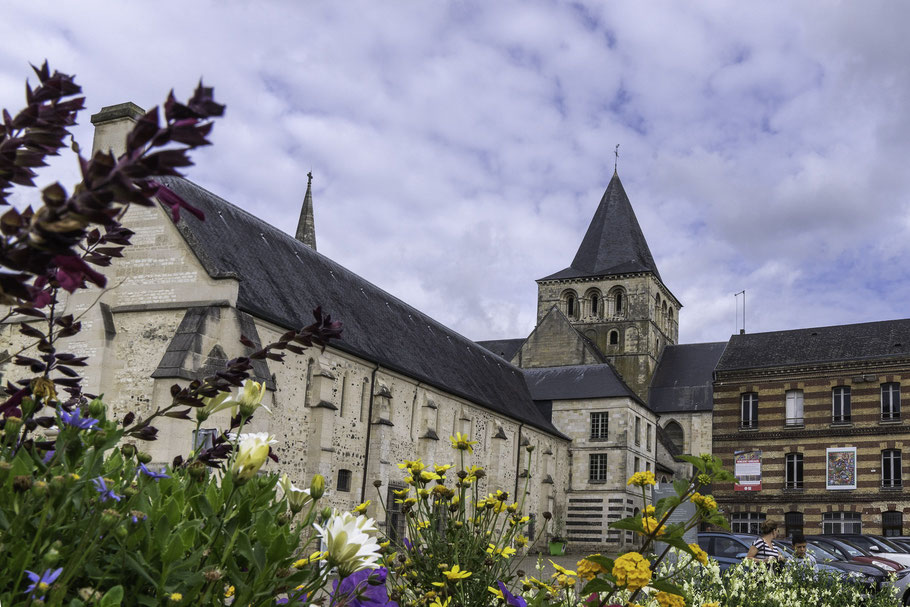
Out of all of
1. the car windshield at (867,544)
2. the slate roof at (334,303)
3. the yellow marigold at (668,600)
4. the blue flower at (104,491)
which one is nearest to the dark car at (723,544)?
the car windshield at (867,544)

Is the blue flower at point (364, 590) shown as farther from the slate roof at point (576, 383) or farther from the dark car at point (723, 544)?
the slate roof at point (576, 383)

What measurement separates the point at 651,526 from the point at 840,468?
38283 mm

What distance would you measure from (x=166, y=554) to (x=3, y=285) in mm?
773

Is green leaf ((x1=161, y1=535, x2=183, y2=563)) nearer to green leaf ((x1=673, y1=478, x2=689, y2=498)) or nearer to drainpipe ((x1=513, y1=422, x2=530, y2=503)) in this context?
green leaf ((x1=673, y1=478, x2=689, y2=498))

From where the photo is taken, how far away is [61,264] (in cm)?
128

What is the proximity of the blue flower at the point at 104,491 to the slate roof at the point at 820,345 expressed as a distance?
4022 centimetres

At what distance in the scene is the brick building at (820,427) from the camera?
3591 cm

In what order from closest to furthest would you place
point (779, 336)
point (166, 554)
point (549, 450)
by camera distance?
point (166, 554) < point (549, 450) < point (779, 336)

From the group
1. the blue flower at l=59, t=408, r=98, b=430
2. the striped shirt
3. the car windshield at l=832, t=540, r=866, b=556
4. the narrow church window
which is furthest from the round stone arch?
the blue flower at l=59, t=408, r=98, b=430

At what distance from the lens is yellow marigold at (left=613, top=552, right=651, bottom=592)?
2.47 metres

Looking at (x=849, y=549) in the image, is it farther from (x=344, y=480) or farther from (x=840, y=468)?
(x=840, y=468)

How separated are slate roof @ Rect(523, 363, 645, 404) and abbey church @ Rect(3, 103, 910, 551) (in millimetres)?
115

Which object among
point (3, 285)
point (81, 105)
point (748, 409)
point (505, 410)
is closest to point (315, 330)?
point (81, 105)

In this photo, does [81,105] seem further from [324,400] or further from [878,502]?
[878,502]
